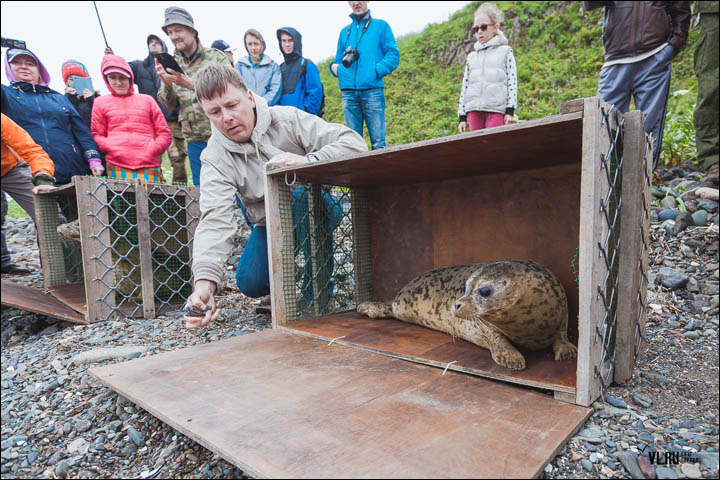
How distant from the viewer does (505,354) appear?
1.73 meters

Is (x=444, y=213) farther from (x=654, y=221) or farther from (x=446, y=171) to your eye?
(x=654, y=221)

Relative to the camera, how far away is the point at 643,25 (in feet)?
10.9

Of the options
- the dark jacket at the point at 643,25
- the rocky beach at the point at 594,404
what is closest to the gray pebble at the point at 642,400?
the rocky beach at the point at 594,404

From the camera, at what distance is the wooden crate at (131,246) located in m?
3.07

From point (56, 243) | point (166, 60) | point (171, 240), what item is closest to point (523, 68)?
point (166, 60)

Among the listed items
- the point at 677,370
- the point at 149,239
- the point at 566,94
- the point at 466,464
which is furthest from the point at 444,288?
the point at 566,94

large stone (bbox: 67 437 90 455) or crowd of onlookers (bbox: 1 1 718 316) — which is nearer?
large stone (bbox: 67 437 90 455)

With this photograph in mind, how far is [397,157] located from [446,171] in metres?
0.55

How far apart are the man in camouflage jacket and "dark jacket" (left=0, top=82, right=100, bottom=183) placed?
102cm

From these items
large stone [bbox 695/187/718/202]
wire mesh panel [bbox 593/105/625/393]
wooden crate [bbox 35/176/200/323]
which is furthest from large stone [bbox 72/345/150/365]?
large stone [bbox 695/187/718/202]

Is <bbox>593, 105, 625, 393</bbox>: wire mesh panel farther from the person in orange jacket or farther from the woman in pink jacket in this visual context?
the person in orange jacket

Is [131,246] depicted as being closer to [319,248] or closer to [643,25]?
[319,248]

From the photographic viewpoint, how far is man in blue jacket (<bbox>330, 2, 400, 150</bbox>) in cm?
455

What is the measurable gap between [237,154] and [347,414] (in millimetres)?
1952
